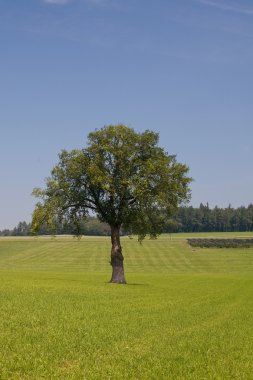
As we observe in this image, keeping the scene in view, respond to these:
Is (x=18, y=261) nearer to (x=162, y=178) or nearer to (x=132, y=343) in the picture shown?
(x=162, y=178)

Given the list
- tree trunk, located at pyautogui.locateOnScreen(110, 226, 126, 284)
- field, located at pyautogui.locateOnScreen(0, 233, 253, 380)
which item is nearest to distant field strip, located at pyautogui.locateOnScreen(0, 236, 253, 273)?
tree trunk, located at pyautogui.locateOnScreen(110, 226, 126, 284)

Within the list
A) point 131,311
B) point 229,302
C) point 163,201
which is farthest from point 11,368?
point 163,201

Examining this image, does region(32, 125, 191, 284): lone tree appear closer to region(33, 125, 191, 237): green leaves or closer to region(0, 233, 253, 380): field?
region(33, 125, 191, 237): green leaves

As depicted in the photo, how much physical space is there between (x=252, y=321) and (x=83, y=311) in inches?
342

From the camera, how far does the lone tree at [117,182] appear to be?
178 ft

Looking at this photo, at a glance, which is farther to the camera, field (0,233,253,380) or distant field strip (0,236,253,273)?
distant field strip (0,236,253,273)

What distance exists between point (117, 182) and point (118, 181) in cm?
14

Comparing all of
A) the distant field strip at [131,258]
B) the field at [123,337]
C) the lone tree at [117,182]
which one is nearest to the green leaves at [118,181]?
the lone tree at [117,182]

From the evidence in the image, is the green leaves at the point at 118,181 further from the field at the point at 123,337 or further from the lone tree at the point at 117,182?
the field at the point at 123,337

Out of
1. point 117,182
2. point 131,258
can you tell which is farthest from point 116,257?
point 131,258

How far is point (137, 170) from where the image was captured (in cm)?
5506

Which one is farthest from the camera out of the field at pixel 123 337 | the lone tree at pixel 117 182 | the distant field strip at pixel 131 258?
the distant field strip at pixel 131 258

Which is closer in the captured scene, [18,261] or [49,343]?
[49,343]

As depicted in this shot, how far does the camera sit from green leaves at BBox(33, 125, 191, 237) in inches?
2137
